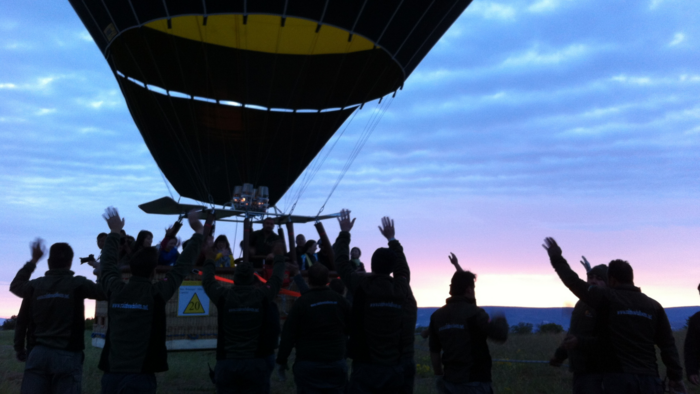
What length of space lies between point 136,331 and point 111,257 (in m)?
0.84

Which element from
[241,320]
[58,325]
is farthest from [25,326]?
[241,320]

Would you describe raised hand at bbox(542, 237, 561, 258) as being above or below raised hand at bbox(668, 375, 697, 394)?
above

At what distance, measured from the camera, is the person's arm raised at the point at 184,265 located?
16.4ft

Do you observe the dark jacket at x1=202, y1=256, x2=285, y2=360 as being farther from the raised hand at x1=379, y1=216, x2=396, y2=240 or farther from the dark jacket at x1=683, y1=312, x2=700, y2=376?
the dark jacket at x1=683, y1=312, x2=700, y2=376

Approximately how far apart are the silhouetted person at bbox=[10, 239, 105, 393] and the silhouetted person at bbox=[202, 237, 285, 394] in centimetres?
127

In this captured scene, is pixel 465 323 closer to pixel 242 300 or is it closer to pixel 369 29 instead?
pixel 242 300

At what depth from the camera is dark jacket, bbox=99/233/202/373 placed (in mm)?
4781

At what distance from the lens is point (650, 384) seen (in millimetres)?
4609

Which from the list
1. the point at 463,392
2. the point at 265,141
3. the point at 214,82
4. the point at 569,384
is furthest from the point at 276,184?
the point at 463,392

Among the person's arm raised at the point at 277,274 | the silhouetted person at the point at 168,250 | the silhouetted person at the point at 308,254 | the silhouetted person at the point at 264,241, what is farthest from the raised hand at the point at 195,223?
the silhouetted person at the point at 308,254

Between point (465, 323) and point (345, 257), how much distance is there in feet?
5.03

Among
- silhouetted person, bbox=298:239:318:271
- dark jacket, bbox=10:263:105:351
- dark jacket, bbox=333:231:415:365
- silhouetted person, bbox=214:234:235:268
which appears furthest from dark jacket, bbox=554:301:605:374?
silhouetted person, bbox=298:239:318:271

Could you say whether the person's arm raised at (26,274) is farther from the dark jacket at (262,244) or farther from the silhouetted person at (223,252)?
the dark jacket at (262,244)

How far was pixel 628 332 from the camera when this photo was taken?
4.68m
